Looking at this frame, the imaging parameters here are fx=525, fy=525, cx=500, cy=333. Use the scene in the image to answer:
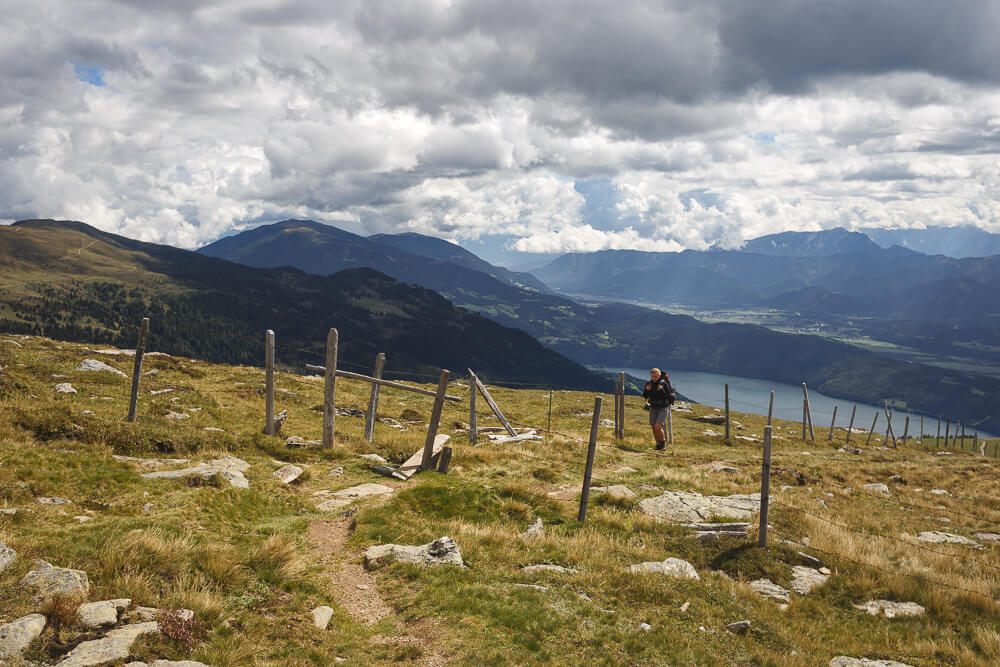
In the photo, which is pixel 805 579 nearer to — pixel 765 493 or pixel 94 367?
pixel 765 493

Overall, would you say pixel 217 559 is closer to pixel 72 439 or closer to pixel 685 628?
pixel 685 628

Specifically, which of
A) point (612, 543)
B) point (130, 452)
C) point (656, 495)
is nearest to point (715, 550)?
point (612, 543)

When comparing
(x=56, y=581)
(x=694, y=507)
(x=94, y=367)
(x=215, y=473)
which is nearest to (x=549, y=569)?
(x=694, y=507)

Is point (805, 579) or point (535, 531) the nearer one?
point (805, 579)

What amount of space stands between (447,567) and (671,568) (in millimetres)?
5154

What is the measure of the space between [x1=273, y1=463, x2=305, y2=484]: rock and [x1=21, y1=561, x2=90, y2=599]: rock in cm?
796

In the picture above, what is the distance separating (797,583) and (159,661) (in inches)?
506

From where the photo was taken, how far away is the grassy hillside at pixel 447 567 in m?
7.77

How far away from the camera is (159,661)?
6145mm

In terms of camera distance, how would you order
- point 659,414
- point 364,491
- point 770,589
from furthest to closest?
1. point 659,414
2. point 364,491
3. point 770,589

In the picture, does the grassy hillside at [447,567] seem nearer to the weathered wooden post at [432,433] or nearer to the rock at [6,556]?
the rock at [6,556]

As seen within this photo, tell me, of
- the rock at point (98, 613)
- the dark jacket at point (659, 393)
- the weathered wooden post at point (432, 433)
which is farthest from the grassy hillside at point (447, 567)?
the dark jacket at point (659, 393)

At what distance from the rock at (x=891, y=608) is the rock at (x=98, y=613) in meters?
13.9

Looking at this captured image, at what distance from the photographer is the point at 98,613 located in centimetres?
652
